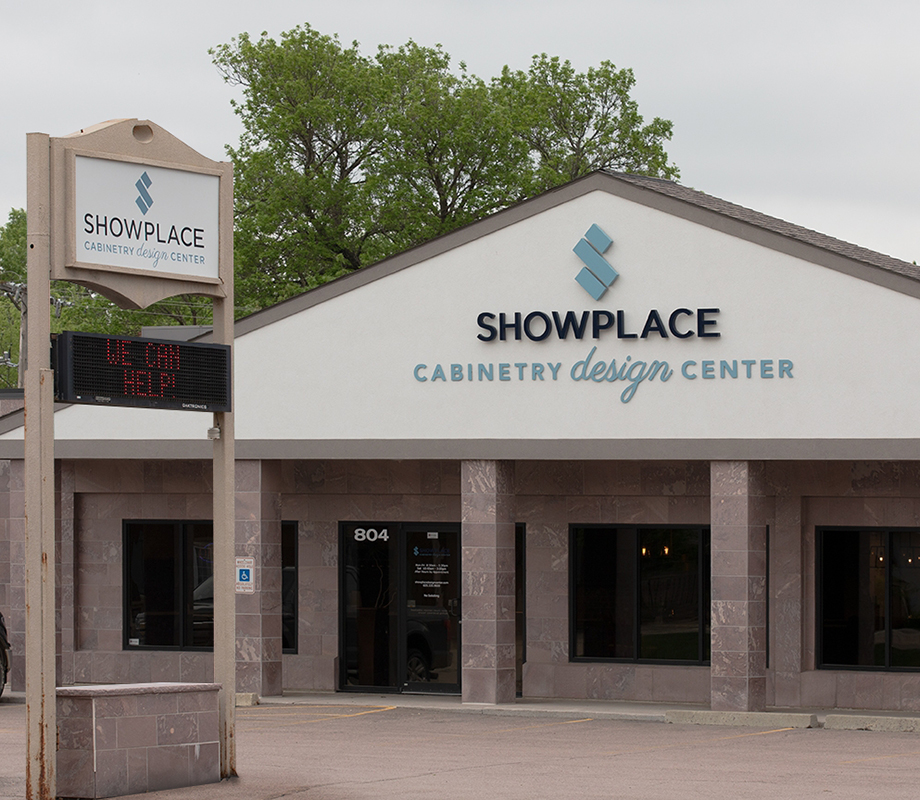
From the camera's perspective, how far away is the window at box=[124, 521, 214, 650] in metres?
24.8

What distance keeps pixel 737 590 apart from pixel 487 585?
10.6ft

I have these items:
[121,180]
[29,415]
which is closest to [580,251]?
[121,180]

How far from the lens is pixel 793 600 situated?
71.3 feet

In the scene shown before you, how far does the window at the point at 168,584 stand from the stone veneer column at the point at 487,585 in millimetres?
5213

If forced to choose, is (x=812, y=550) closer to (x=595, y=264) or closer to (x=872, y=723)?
(x=872, y=723)

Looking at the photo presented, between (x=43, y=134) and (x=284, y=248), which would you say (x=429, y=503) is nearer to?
(x=43, y=134)

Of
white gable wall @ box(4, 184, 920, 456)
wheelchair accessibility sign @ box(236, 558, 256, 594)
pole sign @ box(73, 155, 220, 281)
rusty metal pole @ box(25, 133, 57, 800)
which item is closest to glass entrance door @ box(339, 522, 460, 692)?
wheelchair accessibility sign @ box(236, 558, 256, 594)

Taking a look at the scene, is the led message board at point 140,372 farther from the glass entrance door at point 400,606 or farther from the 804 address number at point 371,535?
the 804 address number at point 371,535

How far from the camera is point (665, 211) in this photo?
66.3 feet

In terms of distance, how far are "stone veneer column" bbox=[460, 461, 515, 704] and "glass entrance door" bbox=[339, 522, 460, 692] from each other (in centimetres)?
210

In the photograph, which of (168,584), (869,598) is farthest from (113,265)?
(168,584)

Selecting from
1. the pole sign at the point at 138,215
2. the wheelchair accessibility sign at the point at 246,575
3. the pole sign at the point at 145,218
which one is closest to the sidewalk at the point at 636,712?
the wheelchair accessibility sign at the point at 246,575

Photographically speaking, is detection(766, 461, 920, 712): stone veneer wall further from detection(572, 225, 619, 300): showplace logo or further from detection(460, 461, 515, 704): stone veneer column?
detection(460, 461, 515, 704): stone veneer column

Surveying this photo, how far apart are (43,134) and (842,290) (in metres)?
10.0
